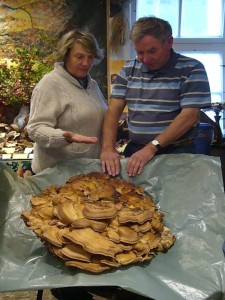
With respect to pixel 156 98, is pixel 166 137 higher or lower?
lower

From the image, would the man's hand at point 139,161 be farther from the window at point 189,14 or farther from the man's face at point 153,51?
the window at point 189,14

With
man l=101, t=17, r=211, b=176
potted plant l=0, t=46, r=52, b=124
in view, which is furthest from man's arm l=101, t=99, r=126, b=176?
potted plant l=0, t=46, r=52, b=124

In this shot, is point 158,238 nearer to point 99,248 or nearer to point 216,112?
point 99,248

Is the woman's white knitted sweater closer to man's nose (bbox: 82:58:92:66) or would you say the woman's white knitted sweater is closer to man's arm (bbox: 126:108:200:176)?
man's nose (bbox: 82:58:92:66)

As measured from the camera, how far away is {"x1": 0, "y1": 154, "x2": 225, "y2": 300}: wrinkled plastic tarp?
1312 millimetres

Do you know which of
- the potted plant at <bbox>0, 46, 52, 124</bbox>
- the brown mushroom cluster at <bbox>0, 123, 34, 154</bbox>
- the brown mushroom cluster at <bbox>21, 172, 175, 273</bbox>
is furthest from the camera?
the potted plant at <bbox>0, 46, 52, 124</bbox>

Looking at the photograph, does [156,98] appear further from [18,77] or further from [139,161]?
[18,77]

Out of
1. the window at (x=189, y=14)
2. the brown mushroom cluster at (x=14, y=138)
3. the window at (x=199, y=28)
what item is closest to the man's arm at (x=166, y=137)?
the brown mushroom cluster at (x=14, y=138)

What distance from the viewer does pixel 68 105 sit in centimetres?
205

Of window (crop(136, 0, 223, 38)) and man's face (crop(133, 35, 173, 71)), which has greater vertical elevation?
window (crop(136, 0, 223, 38))

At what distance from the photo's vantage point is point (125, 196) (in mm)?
1566

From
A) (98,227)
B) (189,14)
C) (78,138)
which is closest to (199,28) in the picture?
(189,14)

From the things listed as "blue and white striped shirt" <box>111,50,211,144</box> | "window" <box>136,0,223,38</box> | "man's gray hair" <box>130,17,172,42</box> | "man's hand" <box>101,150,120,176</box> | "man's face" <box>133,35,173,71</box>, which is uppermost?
"window" <box>136,0,223,38</box>

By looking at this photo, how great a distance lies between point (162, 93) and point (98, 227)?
875mm
